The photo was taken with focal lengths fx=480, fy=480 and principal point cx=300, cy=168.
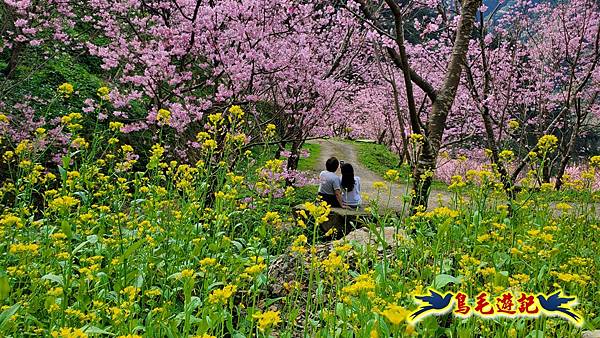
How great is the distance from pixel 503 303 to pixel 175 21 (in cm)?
632

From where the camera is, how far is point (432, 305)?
1.78 meters

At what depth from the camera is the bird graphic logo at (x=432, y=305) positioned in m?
1.66

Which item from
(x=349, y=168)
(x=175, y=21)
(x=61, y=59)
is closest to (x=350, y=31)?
(x=349, y=168)

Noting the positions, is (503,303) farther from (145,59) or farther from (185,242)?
(145,59)

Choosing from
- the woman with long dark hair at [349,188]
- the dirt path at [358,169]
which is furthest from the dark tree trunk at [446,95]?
the dirt path at [358,169]

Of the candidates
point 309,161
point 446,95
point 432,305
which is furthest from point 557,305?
point 309,161

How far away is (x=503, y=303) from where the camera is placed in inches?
82.2

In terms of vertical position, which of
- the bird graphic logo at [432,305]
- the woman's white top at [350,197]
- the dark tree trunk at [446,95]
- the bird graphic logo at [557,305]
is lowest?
the woman's white top at [350,197]

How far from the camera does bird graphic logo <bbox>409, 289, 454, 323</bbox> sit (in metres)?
1.66

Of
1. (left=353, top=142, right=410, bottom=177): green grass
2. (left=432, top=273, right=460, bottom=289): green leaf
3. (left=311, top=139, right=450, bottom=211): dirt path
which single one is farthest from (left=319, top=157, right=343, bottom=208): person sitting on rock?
(left=353, top=142, right=410, bottom=177): green grass

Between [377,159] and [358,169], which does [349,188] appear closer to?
[358,169]

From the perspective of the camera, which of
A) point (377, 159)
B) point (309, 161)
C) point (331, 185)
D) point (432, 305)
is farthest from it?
point (377, 159)

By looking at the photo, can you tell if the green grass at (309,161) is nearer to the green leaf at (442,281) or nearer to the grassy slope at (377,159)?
the grassy slope at (377,159)

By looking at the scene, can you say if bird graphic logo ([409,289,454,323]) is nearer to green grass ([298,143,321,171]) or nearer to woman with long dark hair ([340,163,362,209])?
woman with long dark hair ([340,163,362,209])
